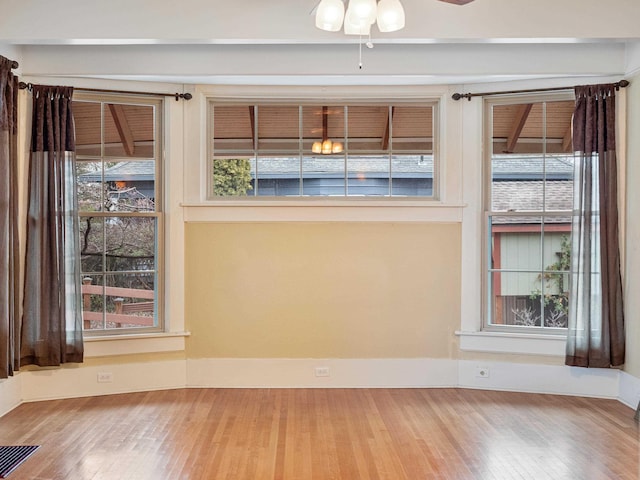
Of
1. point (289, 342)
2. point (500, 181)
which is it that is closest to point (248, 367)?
point (289, 342)

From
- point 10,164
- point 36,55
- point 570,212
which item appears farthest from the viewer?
point 570,212

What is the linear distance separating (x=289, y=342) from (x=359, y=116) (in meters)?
2.12

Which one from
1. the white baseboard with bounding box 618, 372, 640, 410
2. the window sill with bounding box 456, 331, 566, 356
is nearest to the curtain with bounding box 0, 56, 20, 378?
the window sill with bounding box 456, 331, 566, 356

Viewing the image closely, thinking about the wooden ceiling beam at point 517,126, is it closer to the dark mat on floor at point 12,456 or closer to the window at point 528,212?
the window at point 528,212

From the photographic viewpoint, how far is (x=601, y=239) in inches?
194

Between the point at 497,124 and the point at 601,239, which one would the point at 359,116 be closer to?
the point at 497,124

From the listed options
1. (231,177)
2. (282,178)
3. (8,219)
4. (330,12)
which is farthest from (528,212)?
(8,219)

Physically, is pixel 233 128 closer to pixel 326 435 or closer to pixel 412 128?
pixel 412 128

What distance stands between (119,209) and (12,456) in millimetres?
2236

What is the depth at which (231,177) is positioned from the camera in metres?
5.53

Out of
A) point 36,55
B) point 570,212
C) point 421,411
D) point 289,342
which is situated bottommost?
point 421,411

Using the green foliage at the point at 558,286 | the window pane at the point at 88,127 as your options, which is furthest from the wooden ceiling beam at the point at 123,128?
the green foliage at the point at 558,286

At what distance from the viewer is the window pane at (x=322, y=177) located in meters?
5.53

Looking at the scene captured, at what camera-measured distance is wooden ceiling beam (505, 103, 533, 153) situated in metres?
5.38
